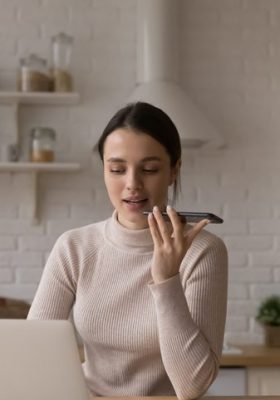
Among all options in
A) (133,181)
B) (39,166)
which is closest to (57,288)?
(133,181)

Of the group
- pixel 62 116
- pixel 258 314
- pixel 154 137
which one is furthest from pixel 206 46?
pixel 154 137

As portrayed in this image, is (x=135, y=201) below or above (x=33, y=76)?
Answer: below

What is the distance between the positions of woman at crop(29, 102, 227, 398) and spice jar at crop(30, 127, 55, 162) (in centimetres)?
155

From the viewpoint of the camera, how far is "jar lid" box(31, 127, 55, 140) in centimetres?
330

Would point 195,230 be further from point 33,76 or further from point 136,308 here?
point 33,76

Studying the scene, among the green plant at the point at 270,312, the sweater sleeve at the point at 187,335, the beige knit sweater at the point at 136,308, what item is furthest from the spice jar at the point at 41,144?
the sweater sleeve at the point at 187,335

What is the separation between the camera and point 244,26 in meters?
3.53

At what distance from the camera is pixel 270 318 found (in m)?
3.32

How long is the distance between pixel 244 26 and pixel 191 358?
2.34 m

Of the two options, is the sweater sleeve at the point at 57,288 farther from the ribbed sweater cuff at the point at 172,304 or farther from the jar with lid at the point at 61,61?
the jar with lid at the point at 61,61

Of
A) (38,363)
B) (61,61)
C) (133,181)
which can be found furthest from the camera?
(61,61)

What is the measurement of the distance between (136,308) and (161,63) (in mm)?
1881

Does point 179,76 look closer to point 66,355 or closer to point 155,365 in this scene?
point 155,365

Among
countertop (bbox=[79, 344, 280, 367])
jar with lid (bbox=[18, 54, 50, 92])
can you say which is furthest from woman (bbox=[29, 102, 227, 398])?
jar with lid (bbox=[18, 54, 50, 92])
